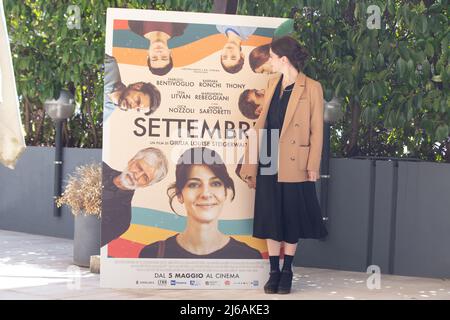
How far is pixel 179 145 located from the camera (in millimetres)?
7957

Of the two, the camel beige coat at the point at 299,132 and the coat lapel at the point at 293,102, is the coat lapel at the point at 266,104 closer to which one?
the camel beige coat at the point at 299,132

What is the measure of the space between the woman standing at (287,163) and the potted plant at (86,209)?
2109mm

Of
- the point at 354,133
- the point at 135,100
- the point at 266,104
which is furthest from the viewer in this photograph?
the point at 354,133

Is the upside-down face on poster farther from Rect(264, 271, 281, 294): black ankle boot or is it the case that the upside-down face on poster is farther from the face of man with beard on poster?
Rect(264, 271, 281, 294): black ankle boot

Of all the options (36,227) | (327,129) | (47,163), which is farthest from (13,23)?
(327,129)

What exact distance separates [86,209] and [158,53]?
7.72 ft

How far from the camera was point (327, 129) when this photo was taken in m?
9.73

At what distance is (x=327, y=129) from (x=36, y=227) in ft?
16.0

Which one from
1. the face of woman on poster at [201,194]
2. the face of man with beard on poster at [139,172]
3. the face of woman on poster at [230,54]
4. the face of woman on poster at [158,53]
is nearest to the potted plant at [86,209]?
the face of man with beard on poster at [139,172]

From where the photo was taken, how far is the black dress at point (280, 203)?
7957 mm

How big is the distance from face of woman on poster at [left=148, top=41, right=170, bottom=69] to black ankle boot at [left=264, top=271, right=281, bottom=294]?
6.57ft

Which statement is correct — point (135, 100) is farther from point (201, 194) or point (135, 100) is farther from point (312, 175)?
point (312, 175)

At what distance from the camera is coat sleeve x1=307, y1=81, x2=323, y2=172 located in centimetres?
793

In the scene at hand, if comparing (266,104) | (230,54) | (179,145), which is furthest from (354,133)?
(179,145)
